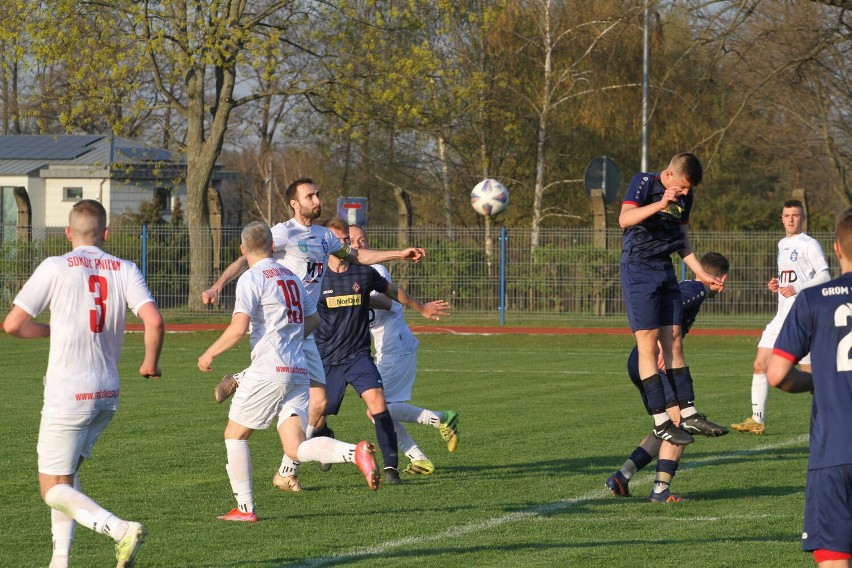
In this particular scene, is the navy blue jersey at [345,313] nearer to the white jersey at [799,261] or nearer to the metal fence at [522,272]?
the white jersey at [799,261]

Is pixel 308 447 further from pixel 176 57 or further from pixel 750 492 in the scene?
pixel 176 57

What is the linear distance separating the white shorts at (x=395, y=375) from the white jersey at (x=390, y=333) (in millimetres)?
69

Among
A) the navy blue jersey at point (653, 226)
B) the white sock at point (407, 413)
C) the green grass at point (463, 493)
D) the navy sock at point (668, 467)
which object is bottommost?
the green grass at point (463, 493)

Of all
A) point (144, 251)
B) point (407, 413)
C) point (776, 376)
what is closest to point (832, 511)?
point (776, 376)

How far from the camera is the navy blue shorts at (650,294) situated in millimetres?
8680

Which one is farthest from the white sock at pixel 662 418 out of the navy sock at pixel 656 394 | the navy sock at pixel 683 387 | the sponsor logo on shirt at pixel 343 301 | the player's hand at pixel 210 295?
the player's hand at pixel 210 295

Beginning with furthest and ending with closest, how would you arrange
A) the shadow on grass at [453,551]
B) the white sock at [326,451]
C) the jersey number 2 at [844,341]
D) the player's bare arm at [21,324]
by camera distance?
the white sock at [326,451], the shadow on grass at [453,551], the player's bare arm at [21,324], the jersey number 2 at [844,341]

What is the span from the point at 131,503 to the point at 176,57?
2361 centimetres

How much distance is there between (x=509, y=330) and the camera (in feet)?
92.1

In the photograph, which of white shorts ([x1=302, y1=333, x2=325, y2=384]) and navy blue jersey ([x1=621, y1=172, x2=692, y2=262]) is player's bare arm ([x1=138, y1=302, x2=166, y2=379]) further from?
navy blue jersey ([x1=621, y1=172, x2=692, y2=262])

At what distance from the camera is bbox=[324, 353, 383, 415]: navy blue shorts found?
392 inches

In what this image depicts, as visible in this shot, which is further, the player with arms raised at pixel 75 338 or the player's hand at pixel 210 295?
the player's hand at pixel 210 295

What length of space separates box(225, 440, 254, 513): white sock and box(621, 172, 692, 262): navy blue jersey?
9.37 ft

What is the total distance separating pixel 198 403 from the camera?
49.8 ft
